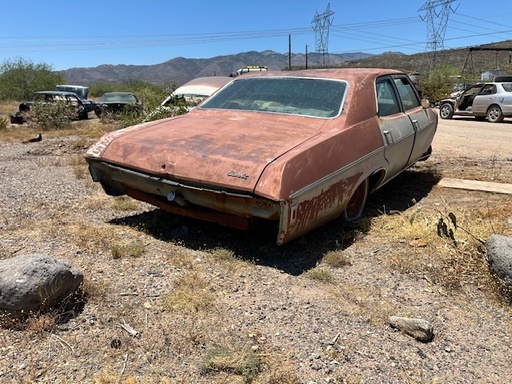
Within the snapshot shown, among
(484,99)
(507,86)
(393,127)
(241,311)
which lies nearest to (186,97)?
(393,127)

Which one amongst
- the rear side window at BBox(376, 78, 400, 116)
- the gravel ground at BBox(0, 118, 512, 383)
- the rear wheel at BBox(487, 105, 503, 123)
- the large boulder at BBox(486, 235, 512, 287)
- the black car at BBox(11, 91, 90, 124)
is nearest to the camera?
the gravel ground at BBox(0, 118, 512, 383)

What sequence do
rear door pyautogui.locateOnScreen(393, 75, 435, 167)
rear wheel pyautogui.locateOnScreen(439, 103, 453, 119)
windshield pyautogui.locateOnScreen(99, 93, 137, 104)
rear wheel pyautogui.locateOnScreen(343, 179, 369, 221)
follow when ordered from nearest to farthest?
Answer: rear wheel pyautogui.locateOnScreen(343, 179, 369, 221) → rear door pyautogui.locateOnScreen(393, 75, 435, 167) → rear wheel pyautogui.locateOnScreen(439, 103, 453, 119) → windshield pyautogui.locateOnScreen(99, 93, 137, 104)

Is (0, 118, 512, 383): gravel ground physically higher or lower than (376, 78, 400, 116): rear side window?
lower

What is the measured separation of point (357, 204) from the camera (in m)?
4.55

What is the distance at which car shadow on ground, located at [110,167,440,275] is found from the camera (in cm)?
375

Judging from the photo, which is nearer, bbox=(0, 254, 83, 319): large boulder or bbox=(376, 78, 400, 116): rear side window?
bbox=(0, 254, 83, 319): large boulder

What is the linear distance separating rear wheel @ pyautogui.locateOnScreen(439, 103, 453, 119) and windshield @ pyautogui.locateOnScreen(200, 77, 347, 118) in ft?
50.0

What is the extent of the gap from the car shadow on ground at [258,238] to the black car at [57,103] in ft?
40.6

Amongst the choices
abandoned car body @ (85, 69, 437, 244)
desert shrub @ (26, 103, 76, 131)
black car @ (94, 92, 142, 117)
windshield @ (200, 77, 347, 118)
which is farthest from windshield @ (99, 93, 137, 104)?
abandoned car body @ (85, 69, 437, 244)

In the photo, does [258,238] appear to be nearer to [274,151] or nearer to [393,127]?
[274,151]

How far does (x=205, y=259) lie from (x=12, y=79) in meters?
39.8

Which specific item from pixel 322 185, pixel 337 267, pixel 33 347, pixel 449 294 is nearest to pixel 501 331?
pixel 449 294

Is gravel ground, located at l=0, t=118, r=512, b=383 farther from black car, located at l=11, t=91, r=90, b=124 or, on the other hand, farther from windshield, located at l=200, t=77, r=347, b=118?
black car, located at l=11, t=91, r=90, b=124

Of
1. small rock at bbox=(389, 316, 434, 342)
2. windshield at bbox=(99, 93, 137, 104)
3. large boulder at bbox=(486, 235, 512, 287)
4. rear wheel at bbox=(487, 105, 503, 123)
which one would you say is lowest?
small rock at bbox=(389, 316, 434, 342)
